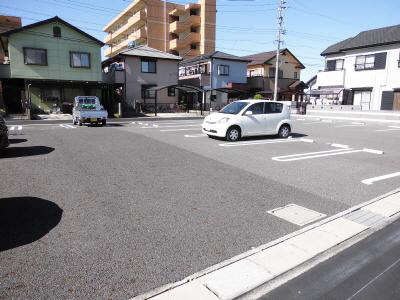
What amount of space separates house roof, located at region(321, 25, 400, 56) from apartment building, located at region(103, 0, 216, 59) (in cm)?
2087

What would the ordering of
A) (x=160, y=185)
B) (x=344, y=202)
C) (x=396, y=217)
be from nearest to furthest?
(x=396, y=217) < (x=344, y=202) < (x=160, y=185)

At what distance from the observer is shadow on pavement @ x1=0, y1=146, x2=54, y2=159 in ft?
27.8

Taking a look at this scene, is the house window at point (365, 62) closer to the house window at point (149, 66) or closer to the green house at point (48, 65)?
the house window at point (149, 66)

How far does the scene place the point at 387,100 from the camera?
84.0ft

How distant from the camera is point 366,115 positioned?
76.5 ft

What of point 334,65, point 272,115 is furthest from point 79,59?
point 334,65

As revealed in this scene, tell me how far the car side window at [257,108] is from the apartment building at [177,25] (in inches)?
1443

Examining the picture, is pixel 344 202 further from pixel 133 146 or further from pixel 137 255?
pixel 133 146

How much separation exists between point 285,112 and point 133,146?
22.4 ft

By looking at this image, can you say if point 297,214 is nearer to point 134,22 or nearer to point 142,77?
point 142,77

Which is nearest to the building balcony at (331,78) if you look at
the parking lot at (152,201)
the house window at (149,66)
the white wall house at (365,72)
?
the white wall house at (365,72)

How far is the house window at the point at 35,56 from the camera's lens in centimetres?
2464

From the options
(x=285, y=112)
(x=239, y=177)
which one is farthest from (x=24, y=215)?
(x=285, y=112)

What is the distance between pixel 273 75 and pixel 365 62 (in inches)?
559
